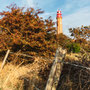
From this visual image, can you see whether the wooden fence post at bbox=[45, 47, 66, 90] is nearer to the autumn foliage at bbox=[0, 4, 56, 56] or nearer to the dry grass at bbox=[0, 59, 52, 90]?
the dry grass at bbox=[0, 59, 52, 90]

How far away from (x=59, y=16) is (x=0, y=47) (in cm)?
1641

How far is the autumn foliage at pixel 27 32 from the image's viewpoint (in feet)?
19.1

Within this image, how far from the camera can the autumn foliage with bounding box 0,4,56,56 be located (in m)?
5.84

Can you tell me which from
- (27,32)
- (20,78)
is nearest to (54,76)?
(20,78)

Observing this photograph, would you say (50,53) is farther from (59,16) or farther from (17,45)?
(59,16)

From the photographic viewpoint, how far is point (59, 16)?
21.0m

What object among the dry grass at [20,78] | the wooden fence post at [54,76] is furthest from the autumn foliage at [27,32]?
the wooden fence post at [54,76]

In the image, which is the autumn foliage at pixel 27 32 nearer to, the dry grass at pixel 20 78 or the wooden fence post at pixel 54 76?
the dry grass at pixel 20 78

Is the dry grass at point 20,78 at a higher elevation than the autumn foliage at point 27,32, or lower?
lower

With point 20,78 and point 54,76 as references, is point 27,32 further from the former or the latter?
point 54,76

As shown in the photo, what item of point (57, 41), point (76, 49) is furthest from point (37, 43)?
point (76, 49)

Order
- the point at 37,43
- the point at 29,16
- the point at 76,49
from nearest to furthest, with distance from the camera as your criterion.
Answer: the point at 37,43, the point at 29,16, the point at 76,49

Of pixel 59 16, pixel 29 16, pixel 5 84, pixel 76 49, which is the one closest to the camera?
pixel 5 84

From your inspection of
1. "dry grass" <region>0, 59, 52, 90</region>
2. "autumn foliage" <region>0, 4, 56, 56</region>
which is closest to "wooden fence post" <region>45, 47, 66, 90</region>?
"dry grass" <region>0, 59, 52, 90</region>
